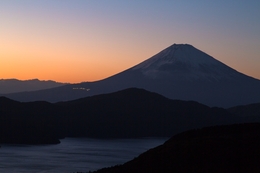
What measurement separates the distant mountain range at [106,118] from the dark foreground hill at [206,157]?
208ft

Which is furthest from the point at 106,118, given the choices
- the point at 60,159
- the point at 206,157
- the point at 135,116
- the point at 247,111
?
the point at 206,157

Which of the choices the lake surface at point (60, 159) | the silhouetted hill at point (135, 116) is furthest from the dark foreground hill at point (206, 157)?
the silhouetted hill at point (135, 116)

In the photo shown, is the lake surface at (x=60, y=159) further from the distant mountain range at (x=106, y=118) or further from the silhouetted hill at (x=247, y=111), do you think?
the silhouetted hill at (x=247, y=111)

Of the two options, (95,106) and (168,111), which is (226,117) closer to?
(168,111)

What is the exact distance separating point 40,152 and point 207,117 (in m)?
69.1

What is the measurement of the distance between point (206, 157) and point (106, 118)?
9708 centimetres

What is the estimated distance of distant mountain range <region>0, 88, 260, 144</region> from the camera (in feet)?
307

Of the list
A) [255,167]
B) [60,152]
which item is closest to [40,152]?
[60,152]

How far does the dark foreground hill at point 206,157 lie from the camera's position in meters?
24.9

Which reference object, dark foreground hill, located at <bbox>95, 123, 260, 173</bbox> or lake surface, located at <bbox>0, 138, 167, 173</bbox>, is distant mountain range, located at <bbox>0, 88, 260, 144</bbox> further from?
dark foreground hill, located at <bbox>95, 123, 260, 173</bbox>

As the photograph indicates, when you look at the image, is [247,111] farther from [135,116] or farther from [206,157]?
[206,157]

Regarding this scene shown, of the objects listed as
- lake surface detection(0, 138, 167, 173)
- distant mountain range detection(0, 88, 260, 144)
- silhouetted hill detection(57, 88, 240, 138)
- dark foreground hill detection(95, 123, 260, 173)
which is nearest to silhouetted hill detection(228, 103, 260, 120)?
distant mountain range detection(0, 88, 260, 144)

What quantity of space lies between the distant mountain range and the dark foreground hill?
208ft

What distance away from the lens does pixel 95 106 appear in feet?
429
